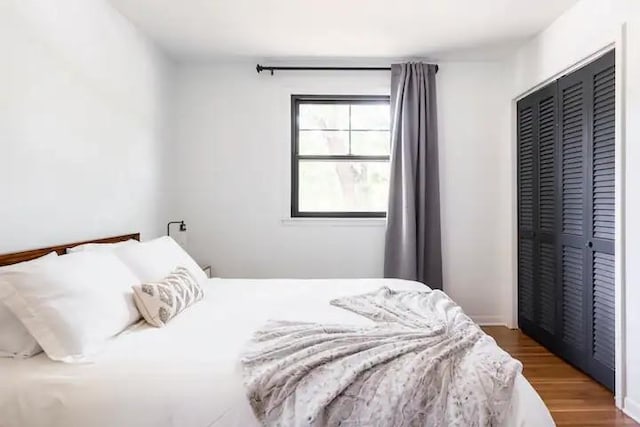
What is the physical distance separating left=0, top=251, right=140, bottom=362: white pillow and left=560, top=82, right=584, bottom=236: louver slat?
271 cm

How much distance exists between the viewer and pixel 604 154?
2.52 metres

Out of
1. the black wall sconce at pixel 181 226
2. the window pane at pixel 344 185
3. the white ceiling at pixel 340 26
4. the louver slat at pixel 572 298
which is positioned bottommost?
the louver slat at pixel 572 298

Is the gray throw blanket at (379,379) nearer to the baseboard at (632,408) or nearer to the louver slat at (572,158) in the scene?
the baseboard at (632,408)

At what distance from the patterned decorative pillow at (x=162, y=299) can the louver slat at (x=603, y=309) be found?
2304 mm

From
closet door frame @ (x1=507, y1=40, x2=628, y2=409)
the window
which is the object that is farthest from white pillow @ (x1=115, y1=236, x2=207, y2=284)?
closet door frame @ (x1=507, y1=40, x2=628, y2=409)

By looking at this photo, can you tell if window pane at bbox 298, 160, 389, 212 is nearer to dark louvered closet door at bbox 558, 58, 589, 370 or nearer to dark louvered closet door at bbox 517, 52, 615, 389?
dark louvered closet door at bbox 517, 52, 615, 389

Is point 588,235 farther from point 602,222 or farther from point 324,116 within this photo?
point 324,116

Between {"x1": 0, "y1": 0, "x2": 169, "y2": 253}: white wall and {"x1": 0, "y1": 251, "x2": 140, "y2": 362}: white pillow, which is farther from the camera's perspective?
{"x1": 0, "y1": 0, "x2": 169, "y2": 253}: white wall

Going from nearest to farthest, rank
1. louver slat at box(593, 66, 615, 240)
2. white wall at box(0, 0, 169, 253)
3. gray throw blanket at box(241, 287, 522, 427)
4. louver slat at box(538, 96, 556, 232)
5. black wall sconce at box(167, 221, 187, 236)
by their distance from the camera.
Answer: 1. gray throw blanket at box(241, 287, 522, 427)
2. white wall at box(0, 0, 169, 253)
3. louver slat at box(593, 66, 615, 240)
4. louver slat at box(538, 96, 556, 232)
5. black wall sconce at box(167, 221, 187, 236)

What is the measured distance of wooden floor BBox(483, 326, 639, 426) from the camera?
2.22 m

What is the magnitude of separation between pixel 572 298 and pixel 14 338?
10.0 feet

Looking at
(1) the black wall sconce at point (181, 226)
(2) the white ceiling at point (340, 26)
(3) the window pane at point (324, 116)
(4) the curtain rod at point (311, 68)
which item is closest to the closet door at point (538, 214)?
(2) the white ceiling at point (340, 26)

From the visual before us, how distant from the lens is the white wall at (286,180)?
3.85 m

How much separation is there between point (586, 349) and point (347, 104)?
103 inches
